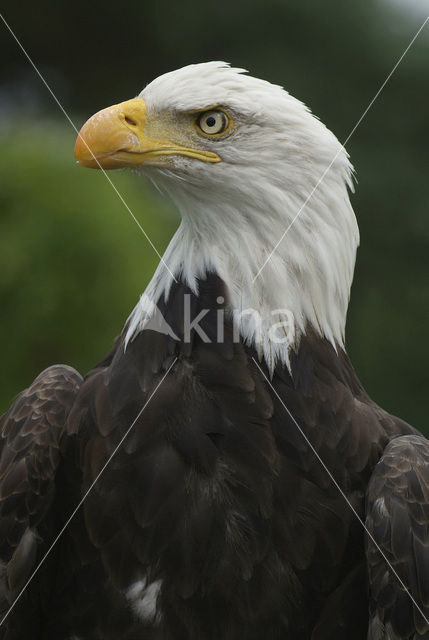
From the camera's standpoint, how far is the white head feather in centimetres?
321

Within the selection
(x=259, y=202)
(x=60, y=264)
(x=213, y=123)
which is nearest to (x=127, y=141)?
(x=213, y=123)

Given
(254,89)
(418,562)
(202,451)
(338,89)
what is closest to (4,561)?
(202,451)

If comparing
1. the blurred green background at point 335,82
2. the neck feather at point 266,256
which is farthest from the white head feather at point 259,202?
the blurred green background at point 335,82

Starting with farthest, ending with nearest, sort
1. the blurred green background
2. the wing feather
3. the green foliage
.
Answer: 1. the blurred green background
2. the green foliage
3. the wing feather

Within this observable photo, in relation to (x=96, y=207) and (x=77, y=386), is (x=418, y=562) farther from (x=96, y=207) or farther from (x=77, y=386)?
(x=96, y=207)

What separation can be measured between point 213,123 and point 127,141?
0.89ft

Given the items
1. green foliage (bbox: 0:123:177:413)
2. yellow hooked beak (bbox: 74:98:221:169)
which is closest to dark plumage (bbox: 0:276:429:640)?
yellow hooked beak (bbox: 74:98:221:169)

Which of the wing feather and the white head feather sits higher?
the white head feather

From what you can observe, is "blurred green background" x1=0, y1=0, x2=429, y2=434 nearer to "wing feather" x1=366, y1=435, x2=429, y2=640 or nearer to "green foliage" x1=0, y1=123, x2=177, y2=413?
"green foliage" x1=0, y1=123, x2=177, y2=413

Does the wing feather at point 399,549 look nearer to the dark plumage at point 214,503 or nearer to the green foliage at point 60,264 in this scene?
the dark plumage at point 214,503

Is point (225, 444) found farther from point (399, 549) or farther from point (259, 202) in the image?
point (259, 202)

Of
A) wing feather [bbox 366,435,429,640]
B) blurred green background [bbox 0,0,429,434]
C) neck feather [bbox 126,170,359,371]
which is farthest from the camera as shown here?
blurred green background [bbox 0,0,429,434]

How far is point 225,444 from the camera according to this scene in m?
3.13

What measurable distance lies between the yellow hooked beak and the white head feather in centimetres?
4
